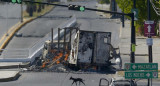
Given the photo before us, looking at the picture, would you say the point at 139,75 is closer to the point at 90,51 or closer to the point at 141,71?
the point at 141,71

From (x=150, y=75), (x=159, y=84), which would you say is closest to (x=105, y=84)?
(x=159, y=84)

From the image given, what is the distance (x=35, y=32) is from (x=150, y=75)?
41.2 meters

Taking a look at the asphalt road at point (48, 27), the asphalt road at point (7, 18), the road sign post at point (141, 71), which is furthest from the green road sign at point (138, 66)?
the asphalt road at point (7, 18)

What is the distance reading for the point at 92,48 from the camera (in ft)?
123

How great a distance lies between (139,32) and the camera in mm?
60000

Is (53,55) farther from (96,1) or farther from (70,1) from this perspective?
(96,1)

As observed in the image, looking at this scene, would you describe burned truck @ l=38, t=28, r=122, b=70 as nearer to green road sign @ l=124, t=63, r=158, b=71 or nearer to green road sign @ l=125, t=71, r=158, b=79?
green road sign @ l=124, t=63, r=158, b=71

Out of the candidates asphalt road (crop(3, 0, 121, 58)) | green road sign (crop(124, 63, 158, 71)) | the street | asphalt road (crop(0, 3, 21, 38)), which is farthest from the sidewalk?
green road sign (crop(124, 63, 158, 71))

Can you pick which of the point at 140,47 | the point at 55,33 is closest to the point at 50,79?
the point at 140,47

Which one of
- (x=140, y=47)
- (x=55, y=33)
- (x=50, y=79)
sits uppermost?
(x=55, y=33)

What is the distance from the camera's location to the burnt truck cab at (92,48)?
3731cm

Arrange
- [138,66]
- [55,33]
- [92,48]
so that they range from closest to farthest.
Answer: [138,66] → [92,48] → [55,33]

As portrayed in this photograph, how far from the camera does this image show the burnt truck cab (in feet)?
122

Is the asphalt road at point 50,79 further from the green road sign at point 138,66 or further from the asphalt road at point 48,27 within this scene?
the asphalt road at point 48,27
